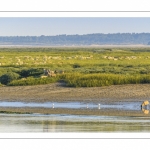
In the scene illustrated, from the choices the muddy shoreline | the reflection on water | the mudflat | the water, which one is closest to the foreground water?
the reflection on water

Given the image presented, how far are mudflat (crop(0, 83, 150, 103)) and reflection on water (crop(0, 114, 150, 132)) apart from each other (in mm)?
6170

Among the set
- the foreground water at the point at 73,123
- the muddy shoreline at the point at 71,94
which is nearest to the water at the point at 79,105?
the foreground water at the point at 73,123

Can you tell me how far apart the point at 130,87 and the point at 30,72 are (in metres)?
11.8

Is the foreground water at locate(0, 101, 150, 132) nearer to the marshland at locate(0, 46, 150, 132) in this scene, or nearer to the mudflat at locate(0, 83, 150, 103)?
the marshland at locate(0, 46, 150, 132)

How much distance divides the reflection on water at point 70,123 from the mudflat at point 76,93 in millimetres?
6170

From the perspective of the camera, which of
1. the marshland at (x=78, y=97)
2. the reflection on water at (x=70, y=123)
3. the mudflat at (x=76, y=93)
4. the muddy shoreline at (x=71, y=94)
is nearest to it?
the reflection on water at (x=70, y=123)

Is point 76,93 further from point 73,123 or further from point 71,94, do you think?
point 73,123

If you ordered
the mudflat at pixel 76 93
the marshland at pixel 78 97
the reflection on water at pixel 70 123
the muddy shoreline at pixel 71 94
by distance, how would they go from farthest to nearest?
1. the mudflat at pixel 76 93
2. the muddy shoreline at pixel 71 94
3. the marshland at pixel 78 97
4. the reflection on water at pixel 70 123

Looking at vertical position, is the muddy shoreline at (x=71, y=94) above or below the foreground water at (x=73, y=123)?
above

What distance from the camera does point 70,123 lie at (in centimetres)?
2161

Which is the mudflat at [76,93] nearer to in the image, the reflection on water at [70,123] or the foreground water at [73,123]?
the foreground water at [73,123]

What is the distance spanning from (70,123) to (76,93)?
10.6 metres

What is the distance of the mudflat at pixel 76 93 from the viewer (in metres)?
30.7
